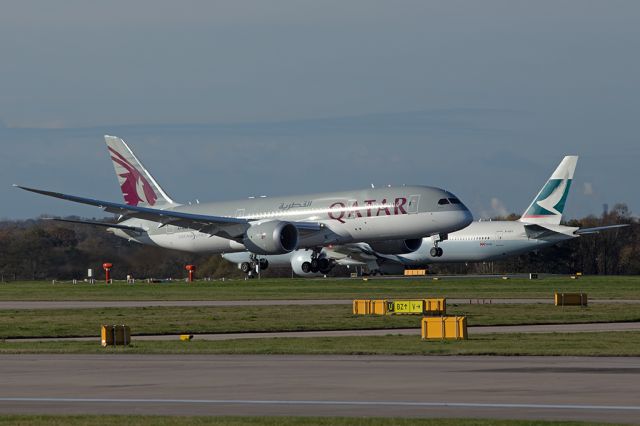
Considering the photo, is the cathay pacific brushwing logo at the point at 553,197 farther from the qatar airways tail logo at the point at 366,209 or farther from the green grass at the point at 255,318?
the green grass at the point at 255,318

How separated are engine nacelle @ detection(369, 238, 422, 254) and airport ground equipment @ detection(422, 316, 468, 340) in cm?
5345

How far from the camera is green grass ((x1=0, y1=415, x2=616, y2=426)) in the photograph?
19.7m

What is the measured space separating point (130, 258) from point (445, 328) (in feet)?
224

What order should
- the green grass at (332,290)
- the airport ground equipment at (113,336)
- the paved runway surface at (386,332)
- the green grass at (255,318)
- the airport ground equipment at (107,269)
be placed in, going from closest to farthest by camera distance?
the airport ground equipment at (113,336)
the paved runway surface at (386,332)
the green grass at (255,318)
the green grass at (332,290)
the airport ground equipment at (107,269)

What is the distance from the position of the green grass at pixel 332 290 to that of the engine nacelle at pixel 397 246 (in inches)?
95.5

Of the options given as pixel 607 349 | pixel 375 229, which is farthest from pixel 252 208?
pixel 607 349

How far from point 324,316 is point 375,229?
32106 mm

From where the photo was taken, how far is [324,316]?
2136 inches

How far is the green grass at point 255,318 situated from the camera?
155ft

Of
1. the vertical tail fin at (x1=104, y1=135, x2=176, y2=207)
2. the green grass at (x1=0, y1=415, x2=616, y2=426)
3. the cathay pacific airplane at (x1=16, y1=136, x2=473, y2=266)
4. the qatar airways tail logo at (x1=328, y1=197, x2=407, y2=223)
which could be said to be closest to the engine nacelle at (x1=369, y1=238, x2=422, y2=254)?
the cathay pacific airplane at (x1=16, y1=136, x2=473, y2=266)

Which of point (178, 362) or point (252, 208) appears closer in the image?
point (178, 362)

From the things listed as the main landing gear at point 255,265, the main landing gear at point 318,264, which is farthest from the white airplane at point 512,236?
the main landing gear at point 318,264

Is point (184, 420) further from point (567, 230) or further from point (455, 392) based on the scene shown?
point (567, 230)

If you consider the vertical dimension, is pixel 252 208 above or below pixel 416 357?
above
